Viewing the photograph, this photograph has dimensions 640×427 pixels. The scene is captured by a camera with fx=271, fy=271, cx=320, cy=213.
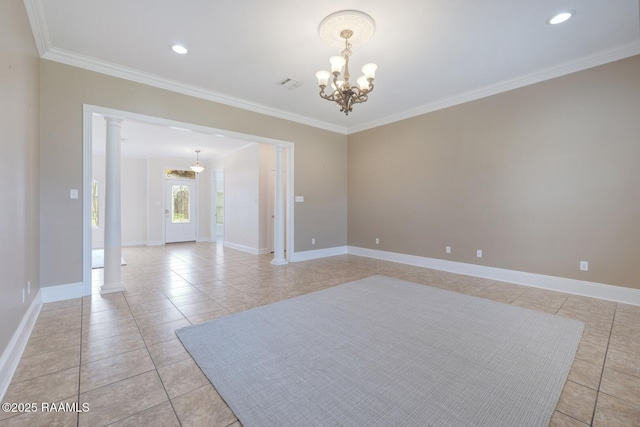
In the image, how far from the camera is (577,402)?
5.36ft

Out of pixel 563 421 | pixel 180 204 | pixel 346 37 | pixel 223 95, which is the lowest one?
pixel 563 421

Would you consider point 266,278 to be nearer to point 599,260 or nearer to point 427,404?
point 427,404

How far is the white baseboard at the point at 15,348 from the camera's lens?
173cm

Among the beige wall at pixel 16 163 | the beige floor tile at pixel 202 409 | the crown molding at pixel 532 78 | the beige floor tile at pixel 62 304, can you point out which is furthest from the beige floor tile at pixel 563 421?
the beige floor tile at pixel 62 304

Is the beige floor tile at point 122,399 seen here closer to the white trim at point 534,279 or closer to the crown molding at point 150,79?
the crown molding at point 150,79

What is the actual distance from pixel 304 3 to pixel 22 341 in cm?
376

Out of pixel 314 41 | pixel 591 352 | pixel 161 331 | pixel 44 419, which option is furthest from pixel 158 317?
pixel 591 352

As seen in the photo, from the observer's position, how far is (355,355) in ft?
6.91

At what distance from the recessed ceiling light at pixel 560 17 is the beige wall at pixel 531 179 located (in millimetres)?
1282

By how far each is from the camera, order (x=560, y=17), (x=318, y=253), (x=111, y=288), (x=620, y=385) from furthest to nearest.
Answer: (x=318, y=253)
(x=111, y=288)
(x=560, y=17)
(x=620, y=385)

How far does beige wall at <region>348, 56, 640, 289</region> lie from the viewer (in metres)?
3.30

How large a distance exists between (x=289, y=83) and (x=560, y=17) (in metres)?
3.18

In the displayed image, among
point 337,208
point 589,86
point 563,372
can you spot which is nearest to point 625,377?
point 563,372

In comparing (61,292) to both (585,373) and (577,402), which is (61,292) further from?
(585,373)
